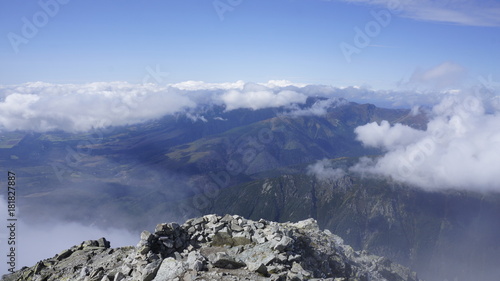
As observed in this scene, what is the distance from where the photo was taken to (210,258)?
26.6m

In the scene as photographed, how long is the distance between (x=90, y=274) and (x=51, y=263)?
47.0 feet

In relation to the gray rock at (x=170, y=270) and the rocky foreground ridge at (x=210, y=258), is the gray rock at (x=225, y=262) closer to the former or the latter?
the rocky foreground ridge at (x=210, y=258)

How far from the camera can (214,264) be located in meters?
25.0

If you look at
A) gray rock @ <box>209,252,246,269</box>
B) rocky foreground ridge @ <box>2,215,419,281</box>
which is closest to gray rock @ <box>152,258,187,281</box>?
rocky foreground ridge @ <box>2,215,419,281</box>

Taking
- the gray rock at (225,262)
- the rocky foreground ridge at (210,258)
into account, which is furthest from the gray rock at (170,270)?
the gray rock at (225,262)

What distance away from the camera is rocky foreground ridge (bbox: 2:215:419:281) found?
78.5 feet

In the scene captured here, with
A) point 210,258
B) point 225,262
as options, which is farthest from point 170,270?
point 225,262

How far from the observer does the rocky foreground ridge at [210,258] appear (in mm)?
23922

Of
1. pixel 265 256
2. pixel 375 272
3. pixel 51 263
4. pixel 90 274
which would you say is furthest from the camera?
pixel 375 272

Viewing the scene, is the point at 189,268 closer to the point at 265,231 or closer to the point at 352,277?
the point at 265,231

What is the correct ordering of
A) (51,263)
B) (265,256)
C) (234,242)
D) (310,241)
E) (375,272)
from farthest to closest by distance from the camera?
(375,272)
(51,263)
(310,241)
(234,242)
(265,256)

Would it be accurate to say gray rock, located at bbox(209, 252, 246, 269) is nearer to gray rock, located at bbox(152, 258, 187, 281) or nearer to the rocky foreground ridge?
the rocky foreground ridge

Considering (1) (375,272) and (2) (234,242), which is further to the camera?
(1) (375,272)

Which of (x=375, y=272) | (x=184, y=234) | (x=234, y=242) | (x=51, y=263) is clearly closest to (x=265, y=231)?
(x=234, y=242)
